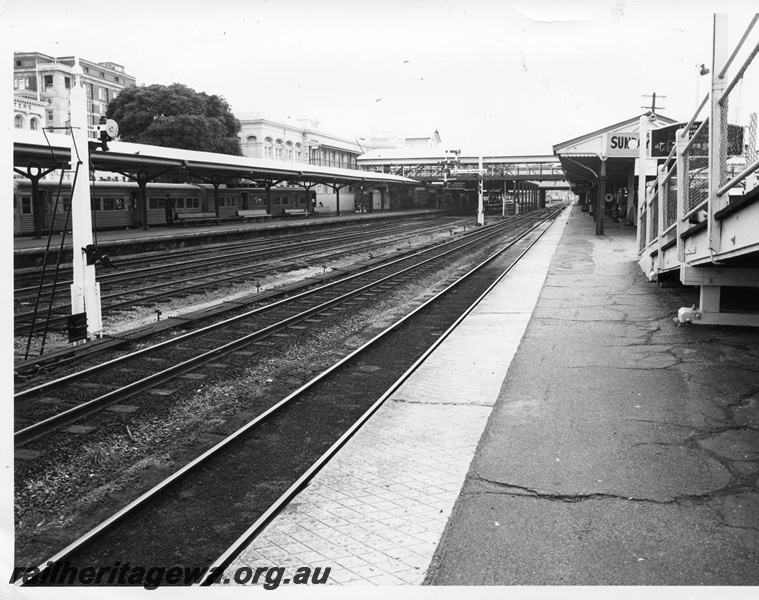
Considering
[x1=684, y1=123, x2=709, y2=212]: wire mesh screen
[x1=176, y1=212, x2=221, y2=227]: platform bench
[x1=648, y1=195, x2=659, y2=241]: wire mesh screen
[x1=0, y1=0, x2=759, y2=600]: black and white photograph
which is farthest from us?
[x1=176, y1=212, x2=221, y2=227]: platform bench

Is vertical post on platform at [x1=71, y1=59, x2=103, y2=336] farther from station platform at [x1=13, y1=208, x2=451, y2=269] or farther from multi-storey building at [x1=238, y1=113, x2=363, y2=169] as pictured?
multi-storey building at [x1=238, y1=113, x2=363, y2=169]

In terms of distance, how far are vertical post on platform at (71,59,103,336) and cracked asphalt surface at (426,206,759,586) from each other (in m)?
5.73

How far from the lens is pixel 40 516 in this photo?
13.9 ft

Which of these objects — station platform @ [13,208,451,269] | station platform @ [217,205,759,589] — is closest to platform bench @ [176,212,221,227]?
station platform @ [13,208,451,269]

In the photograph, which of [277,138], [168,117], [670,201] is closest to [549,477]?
[670,201]

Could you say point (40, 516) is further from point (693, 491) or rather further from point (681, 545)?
point (693, 491)

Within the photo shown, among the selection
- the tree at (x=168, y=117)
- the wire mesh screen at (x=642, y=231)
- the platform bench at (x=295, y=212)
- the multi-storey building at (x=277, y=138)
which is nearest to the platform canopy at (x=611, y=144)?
the wire mesh screen at (x=642, y=231)

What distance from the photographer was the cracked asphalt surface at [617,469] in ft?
10.1

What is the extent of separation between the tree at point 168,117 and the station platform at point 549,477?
127ft

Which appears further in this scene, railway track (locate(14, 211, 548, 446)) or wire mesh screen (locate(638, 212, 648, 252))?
wire mesh screen (locate(638, 212, 648, 252))

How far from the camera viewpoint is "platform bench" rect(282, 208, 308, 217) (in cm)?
4614

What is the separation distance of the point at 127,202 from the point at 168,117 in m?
13.4

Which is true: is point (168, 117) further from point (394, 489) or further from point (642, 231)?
point (394, 489)

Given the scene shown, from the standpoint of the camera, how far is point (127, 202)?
30859 millimetres
